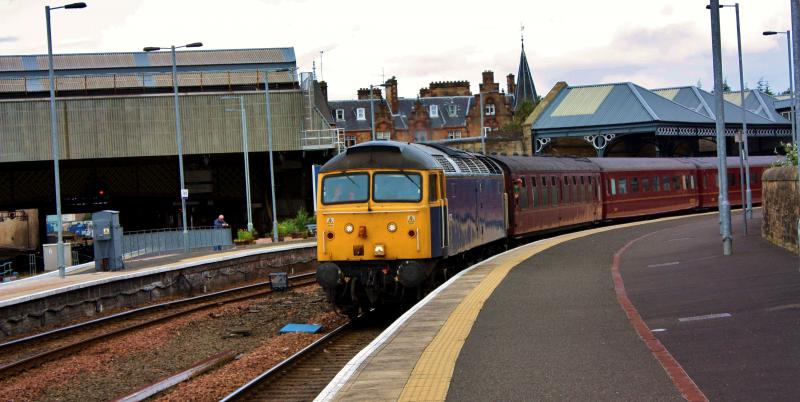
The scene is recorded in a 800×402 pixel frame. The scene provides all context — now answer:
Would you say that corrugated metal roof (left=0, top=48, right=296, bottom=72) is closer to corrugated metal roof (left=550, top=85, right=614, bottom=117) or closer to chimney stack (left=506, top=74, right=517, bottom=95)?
corrugated metal roof (left=550, top=85, right=614, bottom=117)

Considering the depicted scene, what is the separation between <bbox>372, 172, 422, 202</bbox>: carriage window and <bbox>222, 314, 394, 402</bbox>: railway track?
251 centimetres

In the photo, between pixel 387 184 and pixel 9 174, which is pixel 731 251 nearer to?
pixel 387 184

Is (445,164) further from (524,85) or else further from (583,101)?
(524,85)

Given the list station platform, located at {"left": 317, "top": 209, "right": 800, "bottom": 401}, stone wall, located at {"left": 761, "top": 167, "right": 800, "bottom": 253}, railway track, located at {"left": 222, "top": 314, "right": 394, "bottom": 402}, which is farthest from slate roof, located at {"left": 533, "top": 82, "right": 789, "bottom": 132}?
railway track, located at {"left": 222, "top": 314, "right": 394, "bottom": 402}

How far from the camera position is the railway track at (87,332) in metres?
16.7

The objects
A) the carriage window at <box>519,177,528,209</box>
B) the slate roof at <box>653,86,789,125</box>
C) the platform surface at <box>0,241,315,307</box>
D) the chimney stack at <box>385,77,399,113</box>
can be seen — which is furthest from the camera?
the chimney stack at <box>385,77,399,113</box>

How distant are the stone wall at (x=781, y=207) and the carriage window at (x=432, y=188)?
6909mm

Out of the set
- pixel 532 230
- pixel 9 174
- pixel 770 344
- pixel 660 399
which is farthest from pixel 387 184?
pixel 9 174

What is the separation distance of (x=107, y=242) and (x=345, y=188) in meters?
15.6

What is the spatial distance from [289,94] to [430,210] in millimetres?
41318

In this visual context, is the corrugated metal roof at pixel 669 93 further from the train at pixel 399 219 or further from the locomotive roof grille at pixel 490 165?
the train at pixel 399 219

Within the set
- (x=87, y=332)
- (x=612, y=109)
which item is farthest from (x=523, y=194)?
(x=612, y=109)

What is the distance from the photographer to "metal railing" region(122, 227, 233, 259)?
130ft

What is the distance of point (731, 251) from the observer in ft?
66.2
